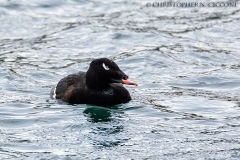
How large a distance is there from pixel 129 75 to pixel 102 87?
2.53m

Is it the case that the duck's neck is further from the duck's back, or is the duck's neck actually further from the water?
the water

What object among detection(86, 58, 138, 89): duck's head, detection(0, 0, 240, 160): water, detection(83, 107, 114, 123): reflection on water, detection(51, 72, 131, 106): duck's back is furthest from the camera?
detection(51, 72, 131, 106): duck's back

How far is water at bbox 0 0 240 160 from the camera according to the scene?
957 cm

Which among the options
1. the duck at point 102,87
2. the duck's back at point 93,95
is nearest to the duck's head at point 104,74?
the duck at point 102,87

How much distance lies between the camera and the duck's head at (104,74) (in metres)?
11.2

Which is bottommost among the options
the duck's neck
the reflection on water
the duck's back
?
the reflection on water

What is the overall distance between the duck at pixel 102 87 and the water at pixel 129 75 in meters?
0.13

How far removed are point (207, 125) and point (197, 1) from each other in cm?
971

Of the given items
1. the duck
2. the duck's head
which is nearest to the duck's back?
the duck

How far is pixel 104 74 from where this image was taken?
11242 millimetres

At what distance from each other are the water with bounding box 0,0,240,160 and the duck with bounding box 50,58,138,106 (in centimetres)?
13

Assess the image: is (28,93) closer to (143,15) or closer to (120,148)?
(120,148)

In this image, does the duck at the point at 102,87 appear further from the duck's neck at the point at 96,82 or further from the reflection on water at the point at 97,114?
the reflection on water at the point at 97,114

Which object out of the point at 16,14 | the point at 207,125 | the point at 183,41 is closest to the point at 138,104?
the point at 207,125
